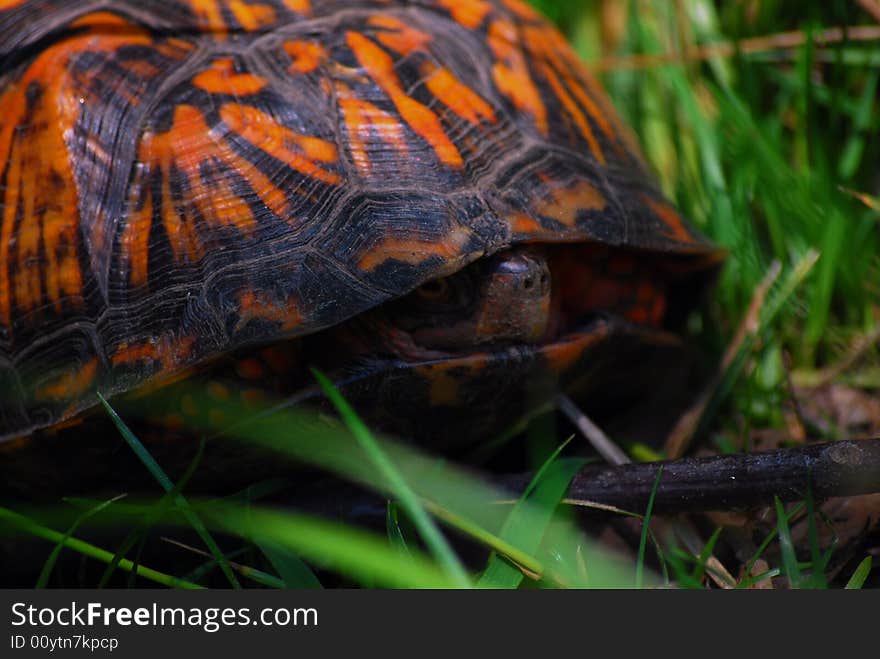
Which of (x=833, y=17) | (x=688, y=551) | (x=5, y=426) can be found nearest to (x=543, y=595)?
(x=688, y=551)

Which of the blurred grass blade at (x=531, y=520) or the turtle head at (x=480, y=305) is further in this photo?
the turtle head at (x=480, y=305)

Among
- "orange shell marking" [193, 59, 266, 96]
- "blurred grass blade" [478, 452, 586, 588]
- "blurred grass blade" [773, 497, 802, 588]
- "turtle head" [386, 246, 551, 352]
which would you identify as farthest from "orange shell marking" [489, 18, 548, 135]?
"blurred grass blade" [773, 497, 802, 588]

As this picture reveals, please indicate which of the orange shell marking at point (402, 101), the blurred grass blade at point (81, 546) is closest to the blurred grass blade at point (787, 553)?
the orange shell marking at point (402, 101)

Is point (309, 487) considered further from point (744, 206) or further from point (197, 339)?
point (744, 206)

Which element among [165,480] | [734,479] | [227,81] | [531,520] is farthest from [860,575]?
[227,81]

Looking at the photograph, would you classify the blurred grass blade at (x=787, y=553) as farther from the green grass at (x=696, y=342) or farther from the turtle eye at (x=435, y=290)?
the turtle eye at (x=435, y=290)
